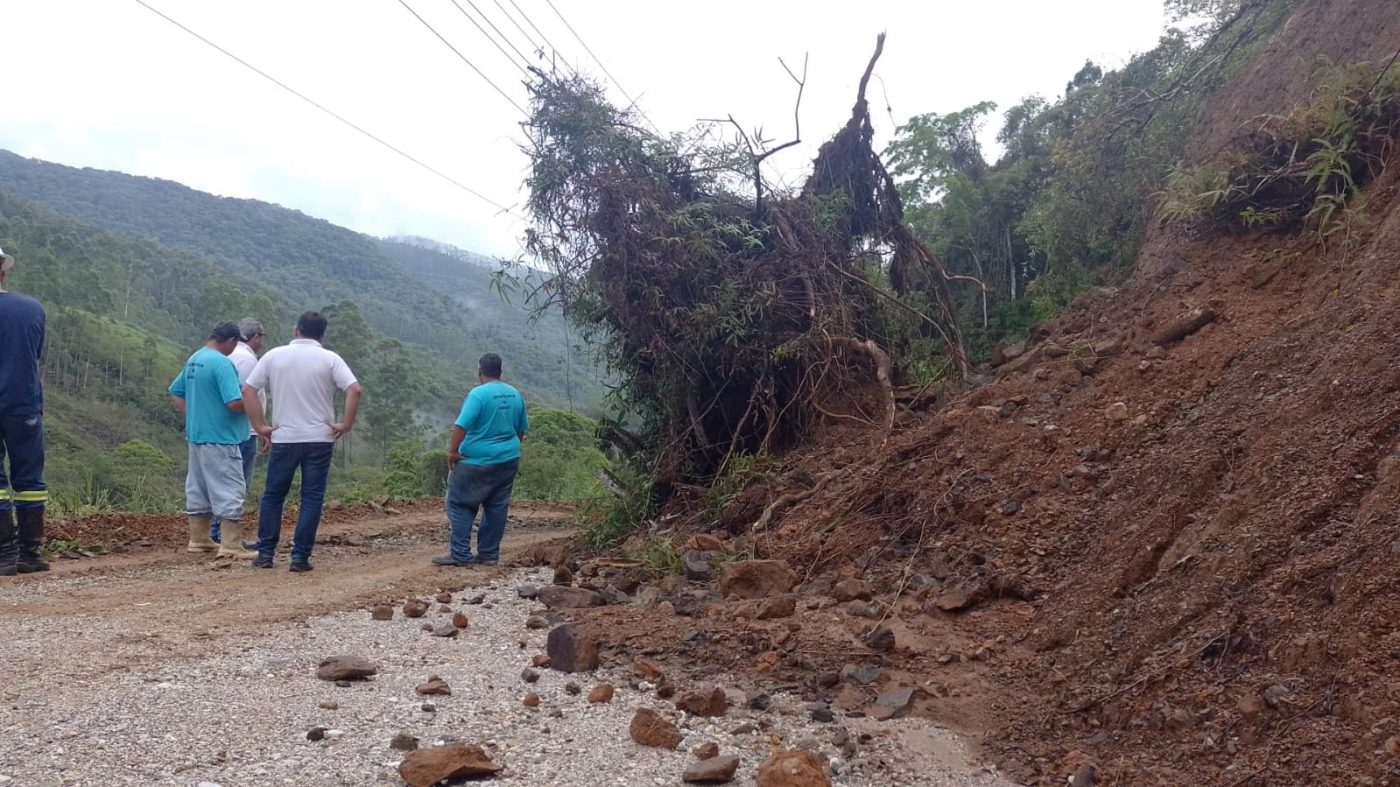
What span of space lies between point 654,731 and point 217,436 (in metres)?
5.04

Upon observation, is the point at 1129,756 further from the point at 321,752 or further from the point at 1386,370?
the point at 321,752

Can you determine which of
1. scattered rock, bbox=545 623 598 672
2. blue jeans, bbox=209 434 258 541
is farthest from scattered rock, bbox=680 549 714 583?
blue jeans, bbox=209 434 258 541

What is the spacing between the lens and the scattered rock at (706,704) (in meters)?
3.59

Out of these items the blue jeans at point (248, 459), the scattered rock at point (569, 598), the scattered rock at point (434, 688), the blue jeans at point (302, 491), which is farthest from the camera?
the blue jeans at point (248, 459)

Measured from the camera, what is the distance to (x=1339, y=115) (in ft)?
21.9

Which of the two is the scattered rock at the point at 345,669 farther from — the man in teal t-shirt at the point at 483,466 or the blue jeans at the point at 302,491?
the man in teal t-shirt at the point at 483,466

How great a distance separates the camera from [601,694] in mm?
3773

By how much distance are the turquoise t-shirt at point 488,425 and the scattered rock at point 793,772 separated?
15.1ft

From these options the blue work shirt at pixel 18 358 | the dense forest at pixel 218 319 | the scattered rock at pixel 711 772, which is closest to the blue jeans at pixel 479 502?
the dense forest at pixel 218 319

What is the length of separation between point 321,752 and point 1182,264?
6.61 m

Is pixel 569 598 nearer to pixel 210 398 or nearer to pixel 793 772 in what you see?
pixel 793 772

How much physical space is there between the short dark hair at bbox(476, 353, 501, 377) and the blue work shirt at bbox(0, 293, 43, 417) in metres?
2.71

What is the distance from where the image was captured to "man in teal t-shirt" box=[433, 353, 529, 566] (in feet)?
23.7

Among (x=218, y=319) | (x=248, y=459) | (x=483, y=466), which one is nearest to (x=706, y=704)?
(x=483, y=466)
